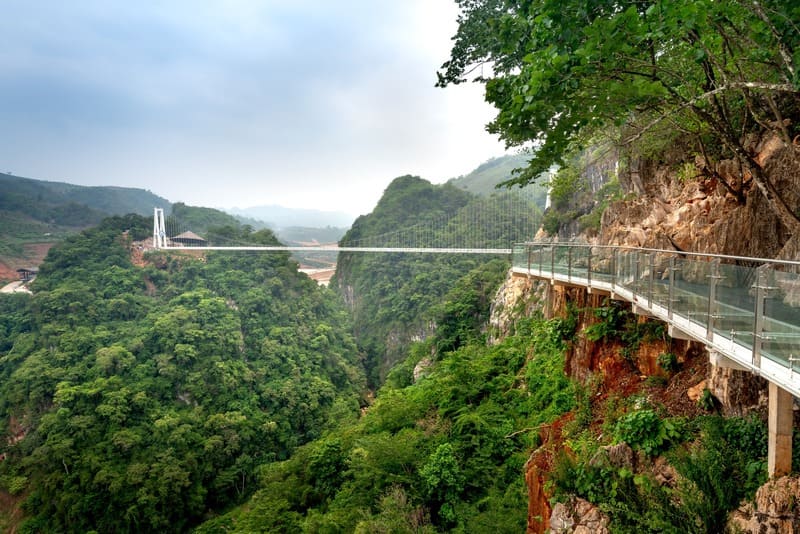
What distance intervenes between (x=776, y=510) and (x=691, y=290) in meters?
1.49

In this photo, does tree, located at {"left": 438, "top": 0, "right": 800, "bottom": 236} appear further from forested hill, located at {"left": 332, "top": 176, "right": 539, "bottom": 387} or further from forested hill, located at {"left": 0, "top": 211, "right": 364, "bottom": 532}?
forested hill, located at {"left": 332, "top": 176, "right": 539, "bottom": 387}

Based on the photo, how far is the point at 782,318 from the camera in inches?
83.0

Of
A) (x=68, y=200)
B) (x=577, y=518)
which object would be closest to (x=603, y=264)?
(x=577, y=518)

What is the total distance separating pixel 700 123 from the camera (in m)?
4.64

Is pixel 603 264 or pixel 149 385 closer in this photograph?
pixel 603 264

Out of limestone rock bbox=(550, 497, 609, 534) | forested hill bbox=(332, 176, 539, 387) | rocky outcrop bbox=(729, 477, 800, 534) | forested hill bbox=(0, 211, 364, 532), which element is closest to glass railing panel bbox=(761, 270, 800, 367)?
rocky outcrop bbox=(729, 477, 800, 534)

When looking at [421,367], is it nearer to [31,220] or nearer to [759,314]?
[759,314]

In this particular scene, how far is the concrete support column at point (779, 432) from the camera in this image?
245cm

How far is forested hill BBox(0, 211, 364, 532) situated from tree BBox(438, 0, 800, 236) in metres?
16.5

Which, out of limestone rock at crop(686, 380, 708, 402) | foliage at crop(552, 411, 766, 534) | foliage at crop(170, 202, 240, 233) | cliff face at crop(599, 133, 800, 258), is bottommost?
foliage at crop(552, 411, 766, 534)

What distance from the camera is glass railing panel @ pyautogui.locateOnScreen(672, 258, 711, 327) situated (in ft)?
9.41

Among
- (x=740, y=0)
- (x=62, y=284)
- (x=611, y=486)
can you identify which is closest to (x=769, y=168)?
(x=740, y=0)

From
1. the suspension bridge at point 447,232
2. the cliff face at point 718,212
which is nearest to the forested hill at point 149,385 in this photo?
the suspension bridge at point 447,232

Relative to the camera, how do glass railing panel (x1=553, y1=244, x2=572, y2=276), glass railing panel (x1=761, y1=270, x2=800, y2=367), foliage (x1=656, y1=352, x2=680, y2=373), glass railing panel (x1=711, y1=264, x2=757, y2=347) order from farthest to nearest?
glass railing panel (x1=553, y1=244, x2=572, y2=276) < foliage (x1=656, y1=352, x2=680, y2=373) < glass railing panel (x1=711, y1=264, x2=757, y2=347) < glass railing panel (x1=761, y1=270, x2=800, y2=367)
